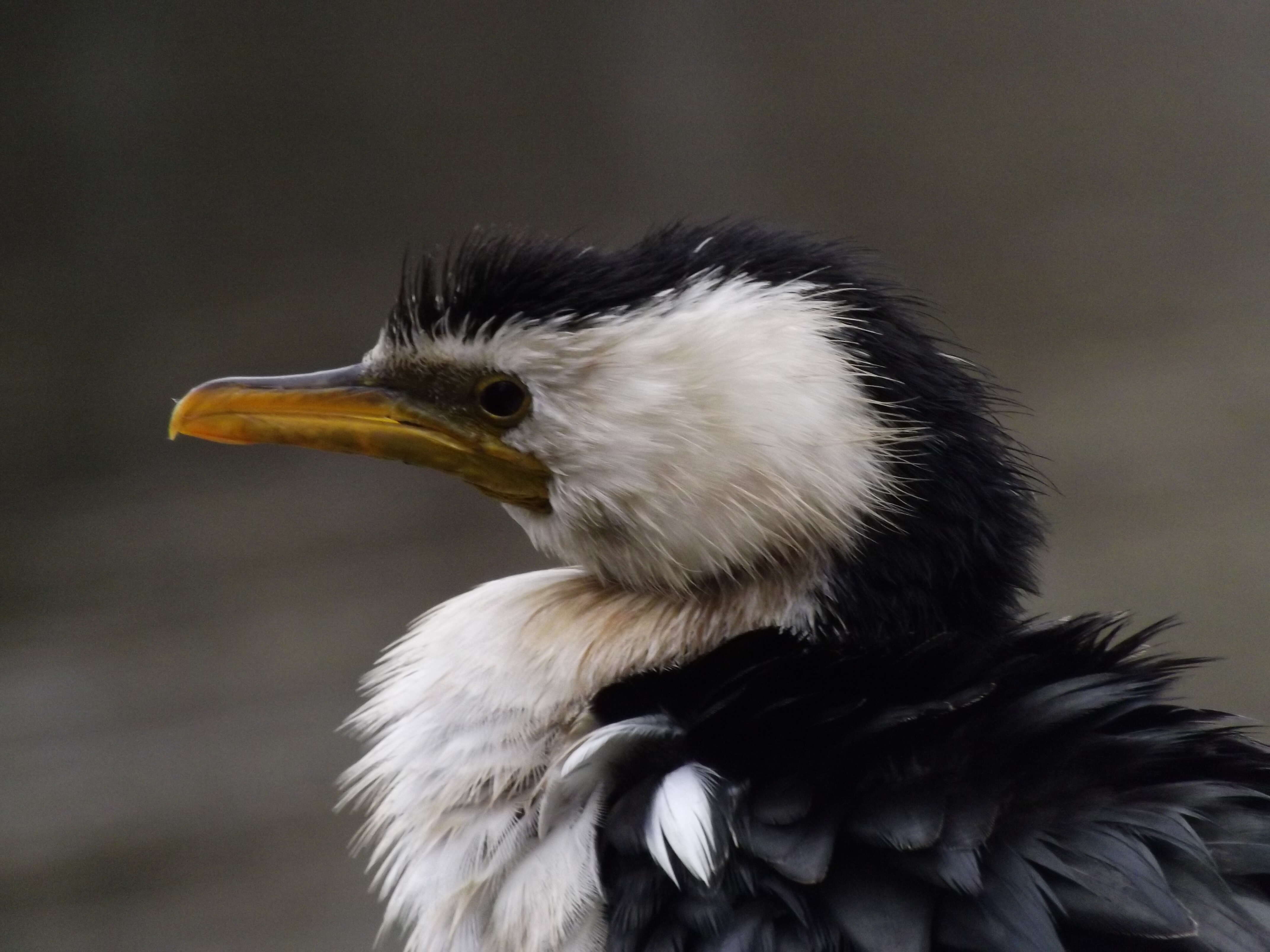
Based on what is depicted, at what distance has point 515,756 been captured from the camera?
150 centimetres

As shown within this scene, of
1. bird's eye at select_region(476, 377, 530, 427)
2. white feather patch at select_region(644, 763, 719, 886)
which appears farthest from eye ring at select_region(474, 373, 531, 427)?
white feather patch at select_region(644, 763, 719, 886)

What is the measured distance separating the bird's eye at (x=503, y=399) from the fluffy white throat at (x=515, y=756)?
227 mm

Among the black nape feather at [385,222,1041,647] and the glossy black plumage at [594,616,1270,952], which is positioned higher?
the black nape feather at [385,222,1041,647]

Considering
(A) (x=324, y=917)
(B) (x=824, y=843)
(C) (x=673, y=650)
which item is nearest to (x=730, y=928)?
(B) (x=824, y=843)

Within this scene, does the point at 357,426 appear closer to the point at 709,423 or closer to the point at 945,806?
the point at 709,423

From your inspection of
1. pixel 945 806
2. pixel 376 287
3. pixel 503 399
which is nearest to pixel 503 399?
pixel 503 399

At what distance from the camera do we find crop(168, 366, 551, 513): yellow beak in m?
1.69

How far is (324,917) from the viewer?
4434 millimetres

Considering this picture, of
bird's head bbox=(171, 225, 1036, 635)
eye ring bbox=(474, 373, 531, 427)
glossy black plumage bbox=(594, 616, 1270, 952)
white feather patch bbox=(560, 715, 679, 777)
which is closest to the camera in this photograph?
glossy black plumage bbox=(594, 616, 1270, 952)

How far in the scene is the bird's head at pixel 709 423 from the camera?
1.52 metres

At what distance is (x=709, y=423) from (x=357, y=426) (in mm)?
486

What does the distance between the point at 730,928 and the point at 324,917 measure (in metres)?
3.50

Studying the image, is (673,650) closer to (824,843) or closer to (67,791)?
(824,843)

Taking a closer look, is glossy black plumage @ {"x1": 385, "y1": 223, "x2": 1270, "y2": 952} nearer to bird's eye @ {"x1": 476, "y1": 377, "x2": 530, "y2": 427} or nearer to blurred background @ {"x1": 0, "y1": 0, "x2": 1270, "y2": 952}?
bird's eye @ {"x1": 476, "y1": 377, "x2": 530, "y2": 427}
